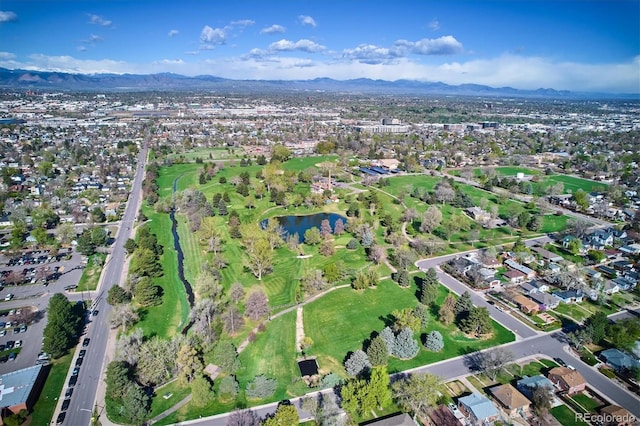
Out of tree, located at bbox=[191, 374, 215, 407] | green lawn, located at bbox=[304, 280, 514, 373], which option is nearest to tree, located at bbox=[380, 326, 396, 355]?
green lawn, located at bbox=[304, 280, 514, 373]

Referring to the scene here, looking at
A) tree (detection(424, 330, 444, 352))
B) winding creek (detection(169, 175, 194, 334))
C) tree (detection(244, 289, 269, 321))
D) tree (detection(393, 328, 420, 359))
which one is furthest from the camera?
winding creek (detection(169, 175, 194, 334))

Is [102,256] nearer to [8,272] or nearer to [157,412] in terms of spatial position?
[8,272]

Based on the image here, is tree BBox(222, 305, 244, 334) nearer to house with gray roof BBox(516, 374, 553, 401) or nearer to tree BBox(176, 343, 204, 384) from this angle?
tree BBox(176, 343, 204, 384)

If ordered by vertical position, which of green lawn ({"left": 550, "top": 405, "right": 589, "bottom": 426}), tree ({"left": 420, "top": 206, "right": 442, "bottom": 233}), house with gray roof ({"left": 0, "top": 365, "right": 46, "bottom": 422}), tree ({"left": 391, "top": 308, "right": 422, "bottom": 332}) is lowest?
house with gray roof ({"left": 0, "top": 365, "right": 46, "bottom": 422})

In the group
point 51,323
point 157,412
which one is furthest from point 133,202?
point 157,412

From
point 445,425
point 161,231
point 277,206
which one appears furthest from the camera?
point 277,206

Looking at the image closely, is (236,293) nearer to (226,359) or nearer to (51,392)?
(226,359)
